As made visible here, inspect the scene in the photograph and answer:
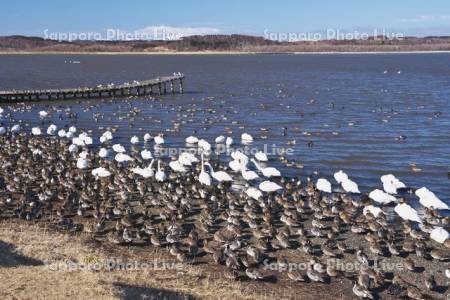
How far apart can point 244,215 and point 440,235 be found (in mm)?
6432

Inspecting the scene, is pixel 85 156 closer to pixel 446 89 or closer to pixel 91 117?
pixel 91 117

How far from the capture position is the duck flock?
17.3 metres

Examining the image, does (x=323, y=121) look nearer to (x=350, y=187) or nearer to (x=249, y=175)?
(x=249, y=175)

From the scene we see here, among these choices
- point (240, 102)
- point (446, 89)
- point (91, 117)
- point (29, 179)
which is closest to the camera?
point (29, 179)

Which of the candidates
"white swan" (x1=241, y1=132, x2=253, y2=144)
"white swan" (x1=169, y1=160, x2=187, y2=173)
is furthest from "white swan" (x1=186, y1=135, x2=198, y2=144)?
"white swan" (x1=169, y1=160, x2=187, y2=173)

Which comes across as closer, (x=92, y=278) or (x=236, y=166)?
(x=92, y=278)

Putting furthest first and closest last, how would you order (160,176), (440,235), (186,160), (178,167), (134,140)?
(134,140), (186,160), (178,167), (160,176), (440,235)

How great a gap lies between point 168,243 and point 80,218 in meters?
4.26

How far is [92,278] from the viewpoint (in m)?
14.9

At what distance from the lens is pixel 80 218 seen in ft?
70.6

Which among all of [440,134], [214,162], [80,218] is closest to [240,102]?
[440,134]

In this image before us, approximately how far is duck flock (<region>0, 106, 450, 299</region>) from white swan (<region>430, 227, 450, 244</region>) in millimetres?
31

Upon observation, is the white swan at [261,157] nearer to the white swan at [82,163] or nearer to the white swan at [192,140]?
the white swan at [192,140]

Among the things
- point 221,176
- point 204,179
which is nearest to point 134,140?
point 221,176
